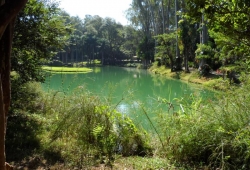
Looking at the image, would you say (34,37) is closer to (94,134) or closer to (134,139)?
(94,134)

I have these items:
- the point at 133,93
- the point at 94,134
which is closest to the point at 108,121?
the point at 94,134

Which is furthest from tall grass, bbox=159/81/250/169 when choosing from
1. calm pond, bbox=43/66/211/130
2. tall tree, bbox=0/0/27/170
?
tall tree, bbox=0/0/27/170

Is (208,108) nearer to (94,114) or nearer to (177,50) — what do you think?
(94,114)

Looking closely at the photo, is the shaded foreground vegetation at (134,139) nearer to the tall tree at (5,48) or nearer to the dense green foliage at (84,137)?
the dense green foliage at (84,137)

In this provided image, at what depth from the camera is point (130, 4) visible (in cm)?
3897

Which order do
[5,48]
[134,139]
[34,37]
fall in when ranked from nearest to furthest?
[5,48] → [134,139] → [34,37]

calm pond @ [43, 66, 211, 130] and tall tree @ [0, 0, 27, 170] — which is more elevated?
tall tree @ [0, 0, 27, 170]

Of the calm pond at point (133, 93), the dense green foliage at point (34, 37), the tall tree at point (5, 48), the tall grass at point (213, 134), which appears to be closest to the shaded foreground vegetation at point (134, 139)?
the tall grass at point (213, 134)

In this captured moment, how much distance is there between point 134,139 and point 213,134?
1.40m

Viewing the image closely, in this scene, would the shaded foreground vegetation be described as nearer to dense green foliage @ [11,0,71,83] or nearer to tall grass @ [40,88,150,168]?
tall grass @ [40,88,150,168]

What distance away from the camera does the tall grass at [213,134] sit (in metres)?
2.97

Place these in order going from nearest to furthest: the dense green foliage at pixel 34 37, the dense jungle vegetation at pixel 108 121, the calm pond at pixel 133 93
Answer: the dense jungle vegetation at pixel 108 121 < the calm pond at pixel 133 93 < the dense green foliage at pixel 34 37

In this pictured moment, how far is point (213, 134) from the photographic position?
3.15m

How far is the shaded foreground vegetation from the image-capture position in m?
3.11
